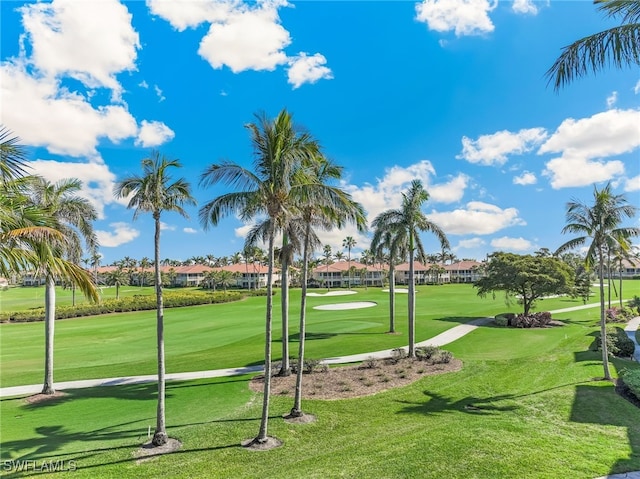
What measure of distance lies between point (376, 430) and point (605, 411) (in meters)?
8.26

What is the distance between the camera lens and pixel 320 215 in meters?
16.4

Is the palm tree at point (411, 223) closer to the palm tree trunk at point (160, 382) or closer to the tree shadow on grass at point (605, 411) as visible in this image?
the tree shadow on grass at point (605, 411)

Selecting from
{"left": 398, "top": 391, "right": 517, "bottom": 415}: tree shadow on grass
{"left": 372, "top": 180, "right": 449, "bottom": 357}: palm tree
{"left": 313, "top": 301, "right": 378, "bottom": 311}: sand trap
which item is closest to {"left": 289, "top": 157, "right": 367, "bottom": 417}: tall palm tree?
{"left": 398, "top": 391, "right": 517, "bottom": 415}: tree shadow on grass

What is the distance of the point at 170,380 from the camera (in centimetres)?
1959

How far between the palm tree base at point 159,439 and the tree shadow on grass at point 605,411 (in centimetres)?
1239

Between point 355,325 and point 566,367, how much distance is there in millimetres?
20190

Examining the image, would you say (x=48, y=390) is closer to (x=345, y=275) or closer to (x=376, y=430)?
(x=376, y=430)

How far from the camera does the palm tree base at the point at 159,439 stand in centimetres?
1164

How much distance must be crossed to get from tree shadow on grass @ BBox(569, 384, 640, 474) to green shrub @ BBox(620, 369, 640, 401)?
0.58m

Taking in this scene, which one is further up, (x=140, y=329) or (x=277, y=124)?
(x=277, y=124)

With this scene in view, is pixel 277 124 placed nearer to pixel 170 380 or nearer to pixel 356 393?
pixel 356 393

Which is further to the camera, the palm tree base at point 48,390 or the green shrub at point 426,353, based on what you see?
the green shrub at point 426,353

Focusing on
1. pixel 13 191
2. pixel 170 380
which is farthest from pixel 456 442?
pixel 170 380

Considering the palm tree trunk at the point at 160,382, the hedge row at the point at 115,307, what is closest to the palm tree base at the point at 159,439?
the palm tree trunk at the point at 160,382
